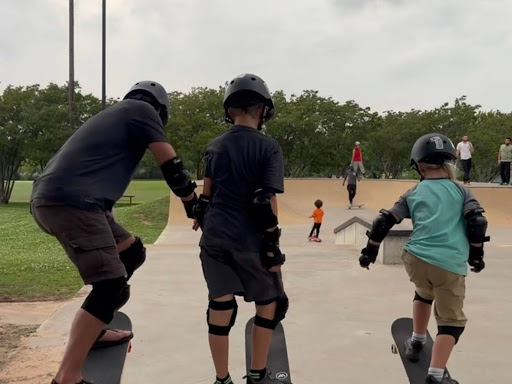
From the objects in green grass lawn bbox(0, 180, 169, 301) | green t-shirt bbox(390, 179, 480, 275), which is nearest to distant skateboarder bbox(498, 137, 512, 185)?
green grass lawn bbox(0, 180, 169, 301)

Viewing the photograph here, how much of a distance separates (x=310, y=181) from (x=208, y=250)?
21873 mm

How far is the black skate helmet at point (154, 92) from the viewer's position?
107 inches

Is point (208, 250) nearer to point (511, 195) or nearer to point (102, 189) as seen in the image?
point (102, 189)

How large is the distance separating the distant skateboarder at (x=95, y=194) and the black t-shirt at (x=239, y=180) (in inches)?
6.6

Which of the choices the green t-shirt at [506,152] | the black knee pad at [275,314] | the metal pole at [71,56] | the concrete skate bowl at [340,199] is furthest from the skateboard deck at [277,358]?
the green t-shirt at [506,152]

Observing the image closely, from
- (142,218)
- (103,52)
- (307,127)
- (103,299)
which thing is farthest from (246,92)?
(307,127)

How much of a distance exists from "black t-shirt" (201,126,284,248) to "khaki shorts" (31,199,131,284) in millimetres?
493

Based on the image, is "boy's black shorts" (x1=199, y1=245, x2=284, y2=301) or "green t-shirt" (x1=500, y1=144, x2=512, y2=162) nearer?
"boy's black shorts" (x1=199, y1=245, x2=284, y2=301)

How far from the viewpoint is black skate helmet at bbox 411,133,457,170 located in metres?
2.91

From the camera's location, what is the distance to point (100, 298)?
2375 mm

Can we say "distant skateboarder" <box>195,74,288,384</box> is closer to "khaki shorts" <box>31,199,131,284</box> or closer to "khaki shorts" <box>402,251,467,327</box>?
"khaki shorts" <box>31,199,131,284</box>

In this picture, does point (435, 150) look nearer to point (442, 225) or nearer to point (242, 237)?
point (442, 225)

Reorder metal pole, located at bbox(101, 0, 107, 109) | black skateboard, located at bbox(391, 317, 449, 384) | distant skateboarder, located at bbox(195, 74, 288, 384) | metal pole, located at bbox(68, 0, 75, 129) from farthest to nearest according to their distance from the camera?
metal pole, located at bbox(101, 0, 107, 109)
metal pole, located at bbox(68, 0, 75, 129)
black skateboard, located at bbox(391, 317, 449, 384)
distant skateboarder, located at bbox(195, 74, 288, 384)

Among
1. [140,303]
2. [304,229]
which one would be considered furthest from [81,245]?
[304,229]
